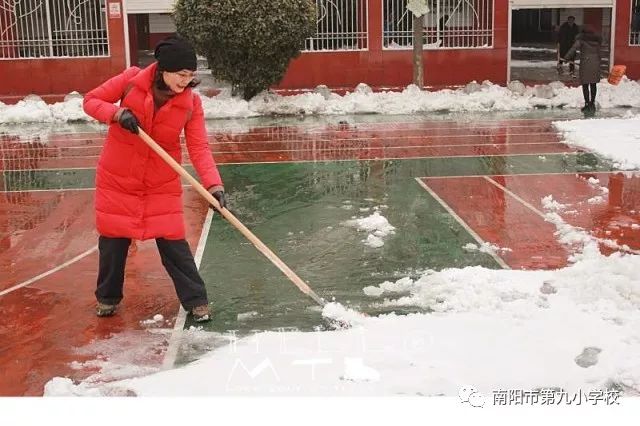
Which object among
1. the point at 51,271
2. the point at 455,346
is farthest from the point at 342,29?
the point at 455,346

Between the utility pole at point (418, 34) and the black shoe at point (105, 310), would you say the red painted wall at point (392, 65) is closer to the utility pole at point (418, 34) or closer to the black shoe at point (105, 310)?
the utility pole at point (418, 34)

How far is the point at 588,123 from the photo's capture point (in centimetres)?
1440

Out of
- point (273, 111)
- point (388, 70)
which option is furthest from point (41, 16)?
point (388, 70)

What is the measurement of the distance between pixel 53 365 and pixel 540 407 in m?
3.10

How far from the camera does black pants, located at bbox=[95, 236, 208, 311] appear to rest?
220 inches

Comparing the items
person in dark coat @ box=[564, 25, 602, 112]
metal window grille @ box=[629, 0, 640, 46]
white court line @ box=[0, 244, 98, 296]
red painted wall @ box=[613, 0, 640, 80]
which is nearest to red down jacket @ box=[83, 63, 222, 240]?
white court line @ box=[0, 244, 98, 296]

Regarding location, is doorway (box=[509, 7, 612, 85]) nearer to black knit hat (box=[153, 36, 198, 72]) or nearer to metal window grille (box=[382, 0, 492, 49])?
metal window grille (box=[382, 0, 492, 49])

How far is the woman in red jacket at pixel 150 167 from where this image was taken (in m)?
5.21

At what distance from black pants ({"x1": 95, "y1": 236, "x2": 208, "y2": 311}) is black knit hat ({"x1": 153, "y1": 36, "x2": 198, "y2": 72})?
113 centimetres

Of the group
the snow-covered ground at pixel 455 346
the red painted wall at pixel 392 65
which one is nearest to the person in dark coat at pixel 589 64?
the red painted wall at pixel 392 65

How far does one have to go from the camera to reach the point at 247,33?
15867 mm

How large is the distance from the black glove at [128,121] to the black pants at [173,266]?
0.81 meters

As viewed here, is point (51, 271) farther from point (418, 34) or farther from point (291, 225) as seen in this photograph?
point (418, 34)

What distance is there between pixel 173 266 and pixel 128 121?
1047 mm
